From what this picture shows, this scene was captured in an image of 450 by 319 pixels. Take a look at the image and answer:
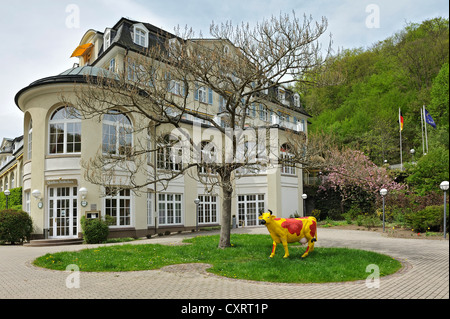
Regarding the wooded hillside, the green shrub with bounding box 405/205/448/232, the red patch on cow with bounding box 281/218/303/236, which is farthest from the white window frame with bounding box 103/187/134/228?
the wooded hillside

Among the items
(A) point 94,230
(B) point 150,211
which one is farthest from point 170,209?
(A) point 94,230

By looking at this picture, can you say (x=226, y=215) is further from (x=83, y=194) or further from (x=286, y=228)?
(x=83, y=194)

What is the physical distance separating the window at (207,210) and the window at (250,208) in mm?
2689

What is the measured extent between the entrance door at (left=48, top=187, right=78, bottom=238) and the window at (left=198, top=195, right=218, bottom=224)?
10104mm

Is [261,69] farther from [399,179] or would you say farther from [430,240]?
[399,179]

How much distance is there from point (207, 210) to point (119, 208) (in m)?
9.16

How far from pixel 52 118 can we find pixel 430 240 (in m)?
20.2

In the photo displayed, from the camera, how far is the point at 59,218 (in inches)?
800

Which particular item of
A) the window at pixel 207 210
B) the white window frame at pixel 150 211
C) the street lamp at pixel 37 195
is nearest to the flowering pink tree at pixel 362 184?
the window at pixel 207 210

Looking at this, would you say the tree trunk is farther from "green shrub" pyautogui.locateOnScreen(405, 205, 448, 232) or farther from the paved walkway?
"green shrub" pyautogui.locateOnScreen(405, 205, 448, 232)

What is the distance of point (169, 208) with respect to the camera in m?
26.0

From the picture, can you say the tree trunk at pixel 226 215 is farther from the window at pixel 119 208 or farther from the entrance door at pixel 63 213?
the entrance door at pixel 63 213

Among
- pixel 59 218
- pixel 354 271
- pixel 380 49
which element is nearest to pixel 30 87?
pixel 59 218

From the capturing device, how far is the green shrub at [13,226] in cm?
1925
